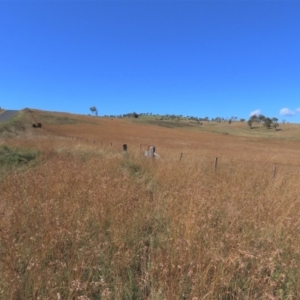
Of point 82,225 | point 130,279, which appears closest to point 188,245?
point 130,279

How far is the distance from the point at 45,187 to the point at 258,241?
393cm

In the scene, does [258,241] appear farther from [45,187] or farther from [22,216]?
[45,187]

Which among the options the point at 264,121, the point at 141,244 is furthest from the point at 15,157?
the point at 264,121

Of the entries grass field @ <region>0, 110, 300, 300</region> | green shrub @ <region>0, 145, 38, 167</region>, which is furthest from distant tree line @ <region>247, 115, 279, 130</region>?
grass field @ <region>0, 110, 300, 300</region>

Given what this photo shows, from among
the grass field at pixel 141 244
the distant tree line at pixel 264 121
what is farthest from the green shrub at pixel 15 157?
the distant tree line at pixel 264 121

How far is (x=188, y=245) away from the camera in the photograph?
3021 mm

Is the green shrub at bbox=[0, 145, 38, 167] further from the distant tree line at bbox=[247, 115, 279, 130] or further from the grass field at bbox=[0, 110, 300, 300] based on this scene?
the distant tree line at bbox=[247, 115, 279, 130]

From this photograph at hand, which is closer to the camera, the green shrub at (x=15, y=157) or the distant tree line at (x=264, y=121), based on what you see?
the green shrub at (x=15, y=157)

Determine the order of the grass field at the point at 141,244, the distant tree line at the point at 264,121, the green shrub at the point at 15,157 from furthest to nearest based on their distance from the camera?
the distant tree line at the point at 264,121 → the green shrub at the point at 15,157 → the grass field at the point at 141,244

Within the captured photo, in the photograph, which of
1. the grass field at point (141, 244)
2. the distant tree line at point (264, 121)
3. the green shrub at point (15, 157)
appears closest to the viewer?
the grass field at point (141, 244)

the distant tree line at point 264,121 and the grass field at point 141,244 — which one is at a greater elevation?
the distant tree line at point 264,121

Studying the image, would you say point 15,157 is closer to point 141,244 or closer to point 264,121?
point 141,244

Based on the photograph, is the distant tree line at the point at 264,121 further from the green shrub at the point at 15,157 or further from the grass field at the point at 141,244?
the grass field at the point at 141,244

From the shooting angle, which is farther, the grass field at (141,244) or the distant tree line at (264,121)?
the distant tree line at (264,121)
